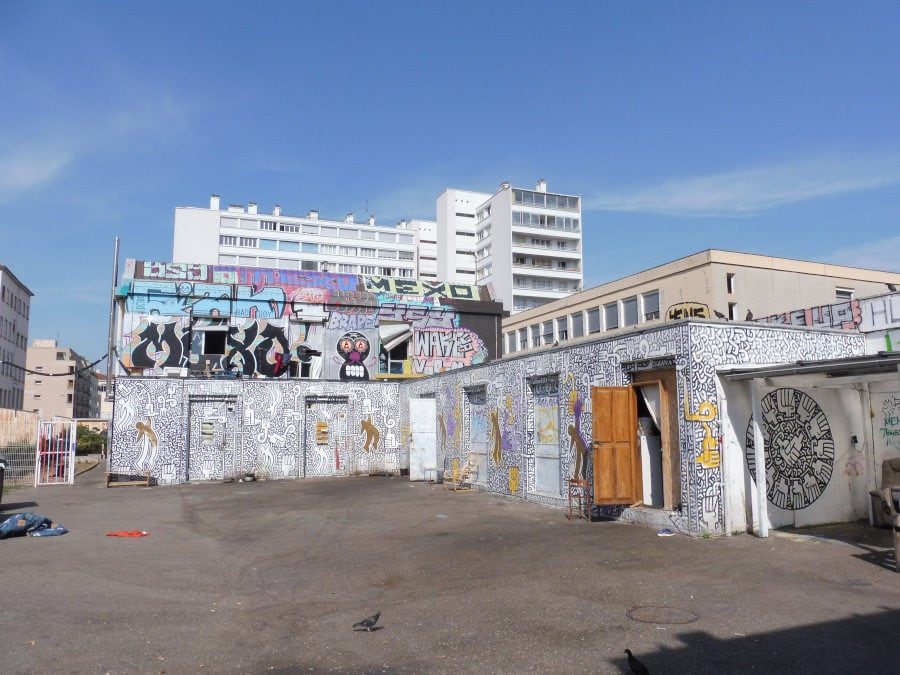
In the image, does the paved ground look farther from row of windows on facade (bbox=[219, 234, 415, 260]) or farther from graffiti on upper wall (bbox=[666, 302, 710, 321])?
row of windows on facade (bbox=[219, 234, 415, 260])

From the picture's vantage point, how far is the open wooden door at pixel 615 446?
38.4 ft

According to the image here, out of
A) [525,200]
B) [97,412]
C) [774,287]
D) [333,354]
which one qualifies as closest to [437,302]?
[333,354]

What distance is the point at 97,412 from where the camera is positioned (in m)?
140

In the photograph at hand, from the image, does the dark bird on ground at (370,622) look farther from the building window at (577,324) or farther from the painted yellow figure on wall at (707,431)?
the building window at (577,324)

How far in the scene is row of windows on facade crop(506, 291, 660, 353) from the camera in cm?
3919

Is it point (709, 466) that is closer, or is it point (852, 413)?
point (709, 466)

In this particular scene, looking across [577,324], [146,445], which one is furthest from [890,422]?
[577,324]

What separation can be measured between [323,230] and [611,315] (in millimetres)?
51681

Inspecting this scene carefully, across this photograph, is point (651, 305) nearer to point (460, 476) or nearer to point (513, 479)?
point (460, 476)

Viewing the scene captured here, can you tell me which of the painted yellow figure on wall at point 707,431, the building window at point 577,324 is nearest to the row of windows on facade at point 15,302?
the building window at point 577,324

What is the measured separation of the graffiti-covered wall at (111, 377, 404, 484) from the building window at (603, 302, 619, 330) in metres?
20.9

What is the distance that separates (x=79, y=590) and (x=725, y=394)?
31.5 ft

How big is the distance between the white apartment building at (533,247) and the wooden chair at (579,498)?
5715cm

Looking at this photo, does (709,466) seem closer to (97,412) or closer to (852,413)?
(852,413)
